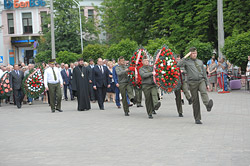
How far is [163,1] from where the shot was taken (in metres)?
34.1

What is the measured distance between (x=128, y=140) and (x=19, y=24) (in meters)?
50.3

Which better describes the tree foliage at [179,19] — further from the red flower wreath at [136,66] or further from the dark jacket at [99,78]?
the red flower wreath at [136,66]

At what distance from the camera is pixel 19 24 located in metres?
57.6

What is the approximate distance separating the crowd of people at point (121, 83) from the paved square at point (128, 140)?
639 millimetres

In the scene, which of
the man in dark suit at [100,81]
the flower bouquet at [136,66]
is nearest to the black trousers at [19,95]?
the man in dark suit at [100,81]

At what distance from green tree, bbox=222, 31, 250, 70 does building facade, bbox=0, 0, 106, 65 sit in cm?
3483

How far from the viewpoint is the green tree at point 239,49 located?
888 inches

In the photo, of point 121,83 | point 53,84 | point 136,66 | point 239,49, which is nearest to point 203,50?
point 239,49

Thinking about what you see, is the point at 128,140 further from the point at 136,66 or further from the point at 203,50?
the point at 203,50

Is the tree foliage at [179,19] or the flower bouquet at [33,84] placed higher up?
the tree foliage at [179,19]

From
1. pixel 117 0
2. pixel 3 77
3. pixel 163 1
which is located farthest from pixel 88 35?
pixel 3 77

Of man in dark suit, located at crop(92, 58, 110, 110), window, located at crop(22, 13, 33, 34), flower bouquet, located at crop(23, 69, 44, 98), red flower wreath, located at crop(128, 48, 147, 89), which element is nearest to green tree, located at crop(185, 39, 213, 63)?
flower bouquet, located at crop(23, 69, 44, 98)

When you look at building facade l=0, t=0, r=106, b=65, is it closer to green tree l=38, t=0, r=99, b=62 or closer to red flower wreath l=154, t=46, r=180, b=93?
green tree l=38, t=0, r=99, b=62

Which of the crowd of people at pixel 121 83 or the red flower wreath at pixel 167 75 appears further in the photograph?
the red flower wreath at pixel 167 75
